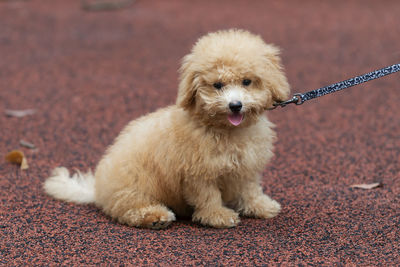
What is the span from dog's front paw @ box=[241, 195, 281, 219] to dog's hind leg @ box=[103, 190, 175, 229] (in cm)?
65

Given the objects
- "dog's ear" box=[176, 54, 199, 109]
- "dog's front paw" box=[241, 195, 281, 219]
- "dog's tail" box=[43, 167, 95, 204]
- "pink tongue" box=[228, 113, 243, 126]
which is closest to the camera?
"pink tongue" box=[228, 113, 243, 126]

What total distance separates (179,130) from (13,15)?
969cm

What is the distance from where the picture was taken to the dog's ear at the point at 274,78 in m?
4.23

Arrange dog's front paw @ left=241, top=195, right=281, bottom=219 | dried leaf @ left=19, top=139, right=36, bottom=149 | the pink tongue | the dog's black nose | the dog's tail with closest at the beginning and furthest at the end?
the dog's black nose < the pink tongue < dog's front paw @ left=241, top=195, right=281, bottom=219 < the dog's tail < dried leaf @ left=19, top=139, right=36, bottom=149

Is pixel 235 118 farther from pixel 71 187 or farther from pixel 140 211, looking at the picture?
pixel 71 187

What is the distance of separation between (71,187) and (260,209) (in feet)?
5.69

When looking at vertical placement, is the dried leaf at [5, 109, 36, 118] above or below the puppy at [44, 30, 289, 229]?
below

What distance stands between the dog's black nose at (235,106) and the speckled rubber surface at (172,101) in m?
1.00

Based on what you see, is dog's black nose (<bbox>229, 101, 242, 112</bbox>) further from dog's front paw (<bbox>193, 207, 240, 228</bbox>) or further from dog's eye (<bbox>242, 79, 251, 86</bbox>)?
dog's front paw (<bbox>193, 207, 240, 228</bbox>)

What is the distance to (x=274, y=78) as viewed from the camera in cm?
427

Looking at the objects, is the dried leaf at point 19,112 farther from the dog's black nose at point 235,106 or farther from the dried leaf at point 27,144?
the dog's black nose at point 235,106

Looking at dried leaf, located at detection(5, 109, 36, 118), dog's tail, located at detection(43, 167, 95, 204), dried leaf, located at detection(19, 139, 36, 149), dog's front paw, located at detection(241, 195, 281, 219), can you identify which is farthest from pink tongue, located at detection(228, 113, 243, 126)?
dried leaf, located at detection(5, 109, 36, 118)

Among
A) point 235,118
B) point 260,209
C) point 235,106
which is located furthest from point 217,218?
point 235,106

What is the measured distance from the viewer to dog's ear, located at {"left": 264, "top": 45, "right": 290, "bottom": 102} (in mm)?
4227
